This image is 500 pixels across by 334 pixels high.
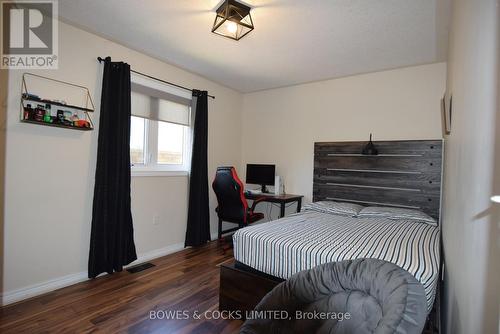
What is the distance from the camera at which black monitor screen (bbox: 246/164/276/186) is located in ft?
13.6

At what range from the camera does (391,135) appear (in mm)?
3316

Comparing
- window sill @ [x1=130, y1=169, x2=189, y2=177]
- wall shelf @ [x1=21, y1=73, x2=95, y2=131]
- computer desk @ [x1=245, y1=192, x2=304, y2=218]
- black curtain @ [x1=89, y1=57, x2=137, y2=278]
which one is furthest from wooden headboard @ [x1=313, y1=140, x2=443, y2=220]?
wall shelf @ [x1=21, y1=73, x2=95, y2=131]

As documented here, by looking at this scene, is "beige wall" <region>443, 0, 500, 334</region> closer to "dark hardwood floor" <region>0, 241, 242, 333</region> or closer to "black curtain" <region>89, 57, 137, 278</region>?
"dark hardwood floor" <region>0, 241, 242, 333</region>

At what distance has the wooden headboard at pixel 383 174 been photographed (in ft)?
9.90

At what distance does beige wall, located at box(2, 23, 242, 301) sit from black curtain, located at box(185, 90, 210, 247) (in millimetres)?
531

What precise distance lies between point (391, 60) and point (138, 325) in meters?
3.72

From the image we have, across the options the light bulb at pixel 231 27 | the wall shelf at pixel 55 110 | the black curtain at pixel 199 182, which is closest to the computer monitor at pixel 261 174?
the black curtain at pixel 199 182

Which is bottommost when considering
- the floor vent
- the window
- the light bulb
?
the floor vent

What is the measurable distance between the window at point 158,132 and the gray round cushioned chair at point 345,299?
7.86 feet

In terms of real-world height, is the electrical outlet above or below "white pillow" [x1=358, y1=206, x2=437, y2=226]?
below

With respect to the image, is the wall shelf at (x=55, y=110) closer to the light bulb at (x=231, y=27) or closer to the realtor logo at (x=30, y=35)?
the realtor logo at (x=30, y=35)

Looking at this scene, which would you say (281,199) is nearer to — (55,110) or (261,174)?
(261,174)

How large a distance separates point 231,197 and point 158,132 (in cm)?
130

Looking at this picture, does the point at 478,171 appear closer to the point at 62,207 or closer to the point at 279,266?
the point at 279,266
